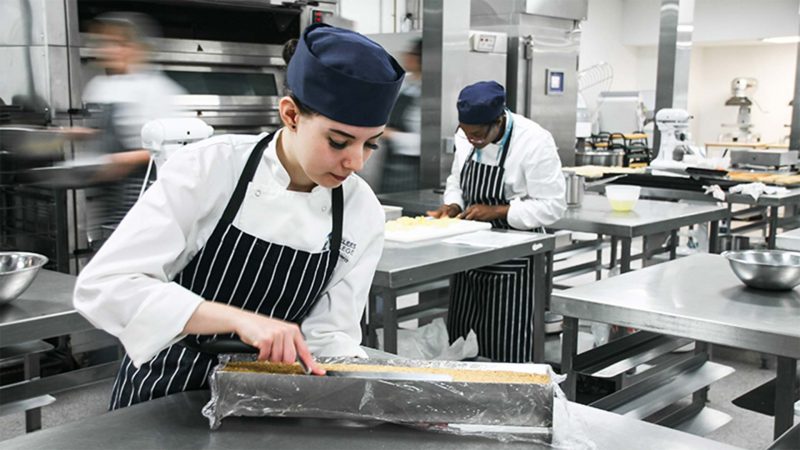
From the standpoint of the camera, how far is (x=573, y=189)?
4.67m

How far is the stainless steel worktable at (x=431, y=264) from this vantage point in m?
2.87

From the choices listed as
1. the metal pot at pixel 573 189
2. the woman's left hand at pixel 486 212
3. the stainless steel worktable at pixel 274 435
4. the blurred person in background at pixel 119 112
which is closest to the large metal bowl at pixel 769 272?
the stainless steel worktable at pixel 274 435

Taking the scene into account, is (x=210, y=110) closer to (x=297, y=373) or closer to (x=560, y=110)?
(x=560, y=110)

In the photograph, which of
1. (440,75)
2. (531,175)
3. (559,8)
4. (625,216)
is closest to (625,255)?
(625,216)

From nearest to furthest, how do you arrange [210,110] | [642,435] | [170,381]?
[642,435]
[170,381]
[210,110]

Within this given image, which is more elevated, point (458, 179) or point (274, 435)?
point (458, 179)

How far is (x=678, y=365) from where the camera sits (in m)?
3.24

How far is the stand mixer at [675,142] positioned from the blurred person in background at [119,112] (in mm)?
3664

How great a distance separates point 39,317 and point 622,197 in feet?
10.6

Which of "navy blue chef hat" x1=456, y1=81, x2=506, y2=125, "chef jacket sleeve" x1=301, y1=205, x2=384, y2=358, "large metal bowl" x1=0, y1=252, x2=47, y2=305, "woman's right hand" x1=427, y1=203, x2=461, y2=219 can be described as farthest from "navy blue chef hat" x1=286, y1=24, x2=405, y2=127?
"woman's right hand" x1=427, y1=203, x2=461, y2=219

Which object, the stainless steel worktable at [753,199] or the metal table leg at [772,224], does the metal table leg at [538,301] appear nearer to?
the stainless steel worktable at [753,199]

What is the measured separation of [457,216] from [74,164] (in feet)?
6.80

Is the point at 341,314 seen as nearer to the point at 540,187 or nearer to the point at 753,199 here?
the point at 540,187

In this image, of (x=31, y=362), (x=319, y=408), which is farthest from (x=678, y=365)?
(x=31, y=362)
